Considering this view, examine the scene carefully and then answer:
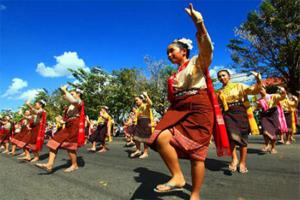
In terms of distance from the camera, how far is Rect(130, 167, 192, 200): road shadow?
164 inches

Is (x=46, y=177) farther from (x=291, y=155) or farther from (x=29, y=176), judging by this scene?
(x=291, y=155)

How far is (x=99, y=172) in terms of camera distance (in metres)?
6.36

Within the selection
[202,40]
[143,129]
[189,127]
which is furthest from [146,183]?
[143,129]

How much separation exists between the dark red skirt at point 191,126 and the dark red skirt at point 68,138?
3.33 meters

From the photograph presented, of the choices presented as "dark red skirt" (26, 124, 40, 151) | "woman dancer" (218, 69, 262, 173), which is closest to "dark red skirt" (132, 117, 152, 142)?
"dark red skirt" (26, 124, 40, 151)

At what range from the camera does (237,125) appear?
5820mm

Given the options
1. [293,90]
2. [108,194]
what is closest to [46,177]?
[108,194]

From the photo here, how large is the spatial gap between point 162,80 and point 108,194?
3237cm

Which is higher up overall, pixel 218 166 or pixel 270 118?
pixel 270 118

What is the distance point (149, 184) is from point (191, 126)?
157 cm

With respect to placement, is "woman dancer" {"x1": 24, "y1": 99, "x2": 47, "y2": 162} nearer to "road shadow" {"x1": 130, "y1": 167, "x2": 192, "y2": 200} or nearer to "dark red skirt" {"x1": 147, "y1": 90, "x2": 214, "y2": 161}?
"road shadow" {"x1": 130, "y1": 167, "x2": 192, "y2": 200}

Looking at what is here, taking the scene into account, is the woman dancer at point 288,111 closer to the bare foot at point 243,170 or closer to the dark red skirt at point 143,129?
the dark red skirt at point 143,129

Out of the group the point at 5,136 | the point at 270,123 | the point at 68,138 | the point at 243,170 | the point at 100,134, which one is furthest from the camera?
the point at 5,136

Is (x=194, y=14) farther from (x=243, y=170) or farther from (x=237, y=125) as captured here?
(x=243, y=170)
